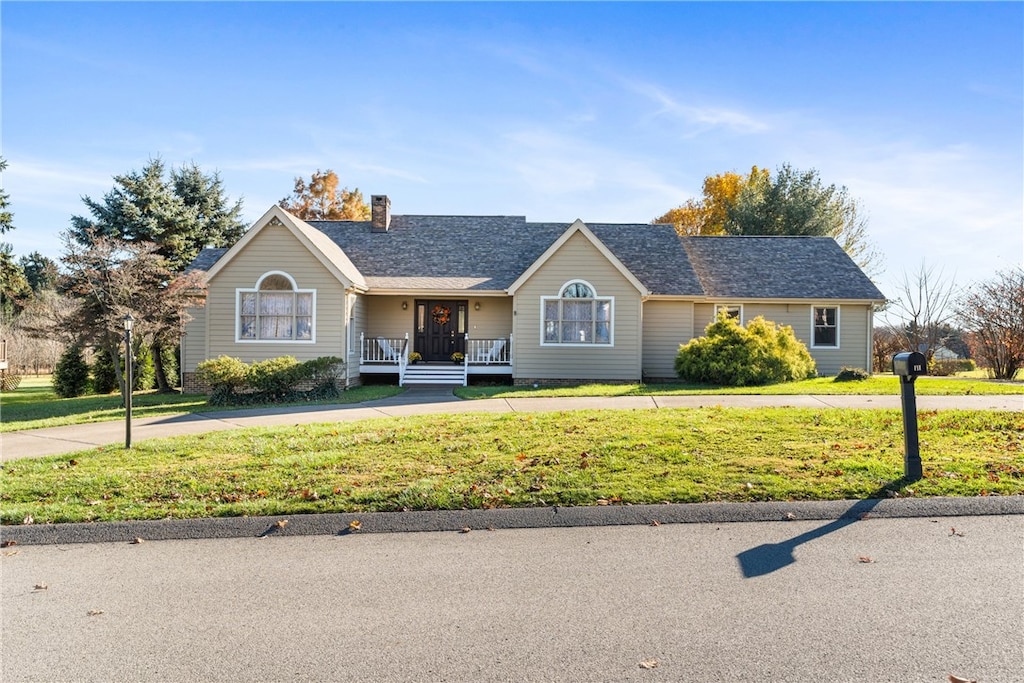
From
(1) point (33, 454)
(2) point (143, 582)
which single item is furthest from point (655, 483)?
(1) point (33, 454)

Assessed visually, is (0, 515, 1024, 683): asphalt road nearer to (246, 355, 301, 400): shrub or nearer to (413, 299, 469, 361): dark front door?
(246, 355, 301, 400): shrub

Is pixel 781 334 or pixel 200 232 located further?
pixel 200 232

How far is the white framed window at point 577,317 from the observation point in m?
20.5

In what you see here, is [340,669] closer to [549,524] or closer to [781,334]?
[549,524]

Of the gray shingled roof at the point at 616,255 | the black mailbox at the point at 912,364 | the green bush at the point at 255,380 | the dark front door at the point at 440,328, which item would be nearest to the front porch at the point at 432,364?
the dark front door at the point at 440,328

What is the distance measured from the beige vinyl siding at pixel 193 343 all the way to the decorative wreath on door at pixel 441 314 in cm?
721

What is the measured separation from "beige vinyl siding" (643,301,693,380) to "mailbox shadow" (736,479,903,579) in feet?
52.1

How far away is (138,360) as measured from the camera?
23.0 meters

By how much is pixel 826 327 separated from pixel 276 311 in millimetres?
18420

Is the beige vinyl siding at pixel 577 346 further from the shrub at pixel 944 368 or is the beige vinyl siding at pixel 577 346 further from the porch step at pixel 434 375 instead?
the shrub at pixel 944 368

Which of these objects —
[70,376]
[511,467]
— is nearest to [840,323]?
[511,467]

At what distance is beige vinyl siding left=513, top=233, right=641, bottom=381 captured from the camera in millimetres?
20375

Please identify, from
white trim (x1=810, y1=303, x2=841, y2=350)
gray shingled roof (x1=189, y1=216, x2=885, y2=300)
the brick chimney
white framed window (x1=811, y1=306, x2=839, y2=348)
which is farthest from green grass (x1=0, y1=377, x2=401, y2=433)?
white framed window (x1=811, y1=306, x2=839, y2=348)

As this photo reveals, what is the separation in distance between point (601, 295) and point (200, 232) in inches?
809
